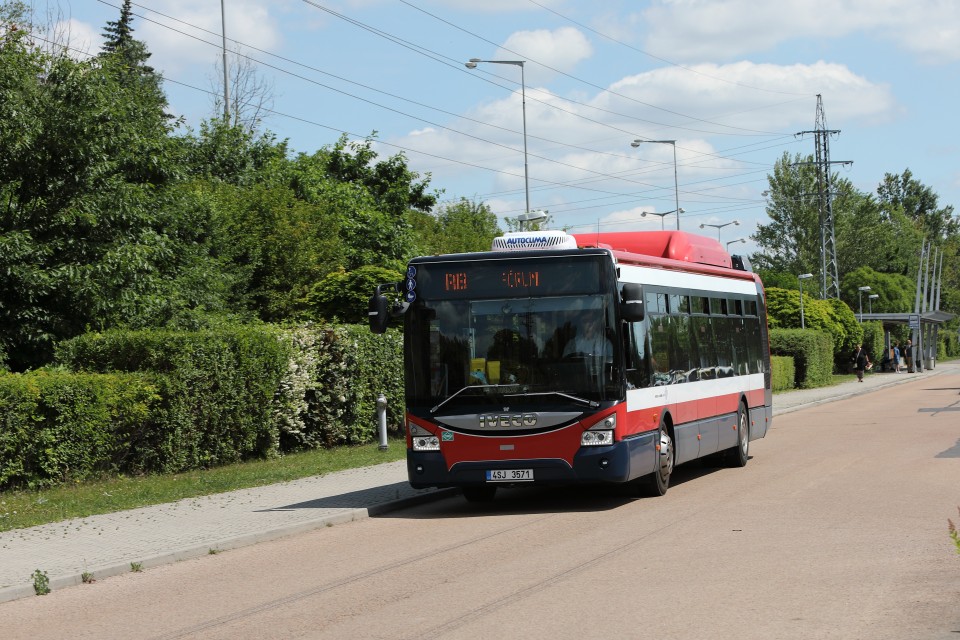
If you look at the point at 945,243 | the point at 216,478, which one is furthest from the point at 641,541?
the point at 945,243

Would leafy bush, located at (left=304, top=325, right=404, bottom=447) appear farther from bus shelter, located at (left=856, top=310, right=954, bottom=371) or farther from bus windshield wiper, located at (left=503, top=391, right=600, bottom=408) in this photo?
bus shelter, located at (left=856, top=310, right=954, bottom=371)

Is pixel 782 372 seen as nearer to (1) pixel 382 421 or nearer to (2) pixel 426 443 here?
(1) pixel 382 421

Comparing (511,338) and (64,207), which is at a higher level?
(64,207)

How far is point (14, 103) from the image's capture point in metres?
21.2

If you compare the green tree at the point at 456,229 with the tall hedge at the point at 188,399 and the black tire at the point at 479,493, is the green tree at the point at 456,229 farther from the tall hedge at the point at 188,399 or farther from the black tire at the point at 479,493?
the black tire at the point at 479,493

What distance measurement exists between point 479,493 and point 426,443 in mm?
1604

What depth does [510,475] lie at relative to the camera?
14.3 m

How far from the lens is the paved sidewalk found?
36.9 feet

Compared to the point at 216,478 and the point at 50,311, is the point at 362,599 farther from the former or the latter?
the point at 50,311

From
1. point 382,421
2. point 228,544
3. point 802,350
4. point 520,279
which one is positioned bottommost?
point 228,544

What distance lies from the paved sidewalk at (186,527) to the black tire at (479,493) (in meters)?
0.67

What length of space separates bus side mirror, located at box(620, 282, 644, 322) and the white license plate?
2103mm

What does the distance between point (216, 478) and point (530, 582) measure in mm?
10113

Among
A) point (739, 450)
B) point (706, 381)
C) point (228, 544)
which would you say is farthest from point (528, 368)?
point (739, 450)
